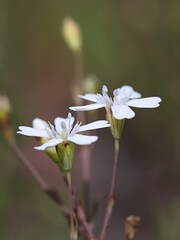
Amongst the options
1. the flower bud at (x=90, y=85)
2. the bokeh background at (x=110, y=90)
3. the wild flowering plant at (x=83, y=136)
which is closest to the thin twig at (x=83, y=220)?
the wild flowering plant at (x=83, y=136)

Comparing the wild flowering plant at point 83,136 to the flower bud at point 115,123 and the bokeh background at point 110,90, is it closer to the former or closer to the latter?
the flower bud at point 115,123

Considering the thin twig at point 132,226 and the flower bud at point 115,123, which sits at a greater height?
the flower bud at point 115,123

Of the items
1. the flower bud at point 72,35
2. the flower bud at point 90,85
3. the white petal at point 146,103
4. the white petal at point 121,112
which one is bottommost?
the white petal at point 121,112

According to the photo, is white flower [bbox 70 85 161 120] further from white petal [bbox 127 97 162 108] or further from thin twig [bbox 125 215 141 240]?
thin twig [bbox 125 215 141 240]

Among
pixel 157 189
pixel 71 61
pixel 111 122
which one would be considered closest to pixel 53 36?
pixel 71 61

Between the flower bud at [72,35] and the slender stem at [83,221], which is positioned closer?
the slender stem at [83,221]

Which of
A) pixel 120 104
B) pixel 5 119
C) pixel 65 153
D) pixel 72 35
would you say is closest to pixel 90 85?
pixel 72 35

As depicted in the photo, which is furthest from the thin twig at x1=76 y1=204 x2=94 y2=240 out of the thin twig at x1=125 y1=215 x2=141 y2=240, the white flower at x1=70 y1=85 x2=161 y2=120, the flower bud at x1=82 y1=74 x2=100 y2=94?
the flower bud at x1=82 y1=74 x2=100 y2=94
